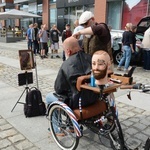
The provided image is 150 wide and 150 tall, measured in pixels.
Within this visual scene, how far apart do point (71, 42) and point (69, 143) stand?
4.52 ft

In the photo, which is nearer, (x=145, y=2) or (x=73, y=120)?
(x=73, y=120)

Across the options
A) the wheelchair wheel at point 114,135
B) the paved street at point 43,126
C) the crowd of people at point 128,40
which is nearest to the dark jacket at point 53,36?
the crowd of people at point 128,40

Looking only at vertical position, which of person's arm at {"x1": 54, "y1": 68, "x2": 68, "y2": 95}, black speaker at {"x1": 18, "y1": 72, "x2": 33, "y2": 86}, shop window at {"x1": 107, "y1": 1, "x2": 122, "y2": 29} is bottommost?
black speaker at {"x1": 18, "y1": 72, "x2": 33, "y2": 86}

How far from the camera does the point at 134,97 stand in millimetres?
5340

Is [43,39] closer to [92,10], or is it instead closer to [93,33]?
[93,33]

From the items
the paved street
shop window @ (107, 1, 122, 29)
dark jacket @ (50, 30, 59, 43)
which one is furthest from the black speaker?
shop window @ (107, 1, 122, 29)

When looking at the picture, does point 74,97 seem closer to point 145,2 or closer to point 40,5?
point 145,2

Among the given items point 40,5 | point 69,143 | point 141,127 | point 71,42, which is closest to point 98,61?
point 71,42

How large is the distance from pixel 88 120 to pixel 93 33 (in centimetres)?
121

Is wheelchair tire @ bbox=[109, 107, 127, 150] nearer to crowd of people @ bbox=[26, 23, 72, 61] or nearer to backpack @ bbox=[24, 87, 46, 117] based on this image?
backpack @ bbox=[24, 87, 46, 117]

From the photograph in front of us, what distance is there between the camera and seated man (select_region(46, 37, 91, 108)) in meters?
2.88

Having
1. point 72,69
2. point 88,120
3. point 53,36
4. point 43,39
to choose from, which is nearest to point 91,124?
point 88,120

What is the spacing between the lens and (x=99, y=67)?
7.84 ft

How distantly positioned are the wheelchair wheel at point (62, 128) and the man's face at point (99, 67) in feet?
2.62
